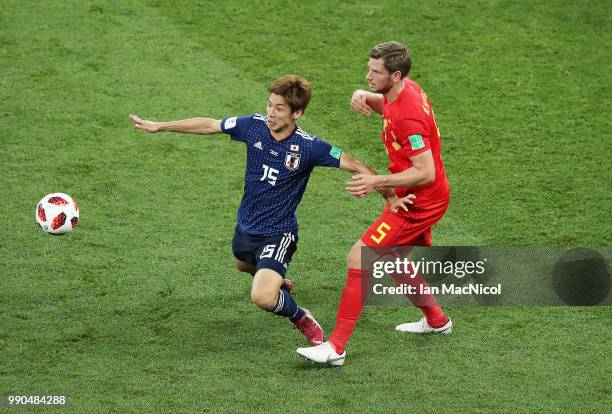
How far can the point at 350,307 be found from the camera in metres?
7.05

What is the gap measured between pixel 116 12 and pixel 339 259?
5173 mm

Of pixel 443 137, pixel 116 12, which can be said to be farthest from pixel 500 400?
pixel 116 12

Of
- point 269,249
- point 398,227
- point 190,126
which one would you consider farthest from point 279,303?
point 190,126

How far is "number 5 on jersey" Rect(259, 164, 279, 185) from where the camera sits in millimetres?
7164

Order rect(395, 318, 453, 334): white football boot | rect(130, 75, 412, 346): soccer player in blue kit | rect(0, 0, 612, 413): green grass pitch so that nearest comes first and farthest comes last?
rect(0, 0, 612, 413): green grass pitch, rect(130, 75, 412, 346): soccer player in blue kit, rect(395, 318, 453, 334): white football boot

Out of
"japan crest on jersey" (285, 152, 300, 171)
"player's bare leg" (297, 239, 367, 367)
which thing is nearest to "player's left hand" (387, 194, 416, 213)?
"player's bare leg" (297, 239, 367, 367)

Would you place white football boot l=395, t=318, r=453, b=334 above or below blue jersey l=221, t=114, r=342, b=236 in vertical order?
below

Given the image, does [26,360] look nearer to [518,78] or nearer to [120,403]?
[120,403]

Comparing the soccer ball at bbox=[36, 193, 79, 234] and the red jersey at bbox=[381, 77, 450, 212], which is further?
the soccer ball at bbox=[36, 193, 79, 234]

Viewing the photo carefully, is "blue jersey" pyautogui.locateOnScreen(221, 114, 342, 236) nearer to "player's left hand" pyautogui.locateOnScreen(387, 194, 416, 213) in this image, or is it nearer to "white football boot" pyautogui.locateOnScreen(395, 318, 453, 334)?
"player's left hand" pyautogui.locateOnScreen(387, 194, 416, 213)

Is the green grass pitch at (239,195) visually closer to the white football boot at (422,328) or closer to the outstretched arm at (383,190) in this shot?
the white football boot at (422,328)

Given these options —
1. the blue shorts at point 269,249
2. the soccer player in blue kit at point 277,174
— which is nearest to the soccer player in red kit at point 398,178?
the soccer player in blue kit at point 277,174

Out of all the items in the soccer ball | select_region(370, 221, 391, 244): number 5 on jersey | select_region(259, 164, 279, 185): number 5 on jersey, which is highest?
select_region(259, 164, 279, 185): number 5 on jersey

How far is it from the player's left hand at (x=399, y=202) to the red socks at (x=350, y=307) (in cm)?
47
